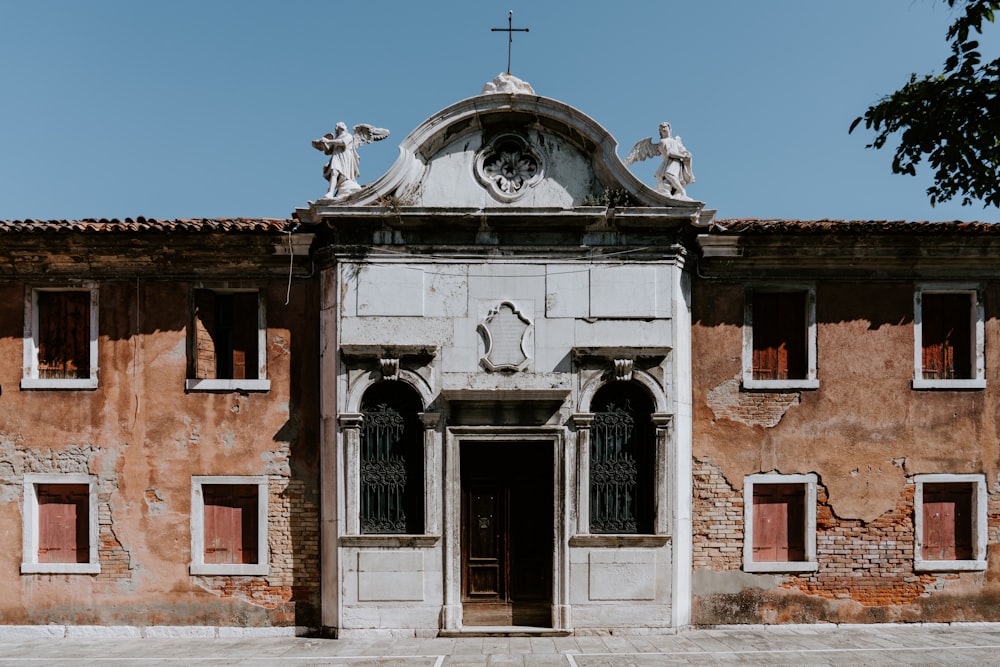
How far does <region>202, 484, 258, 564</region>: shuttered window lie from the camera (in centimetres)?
1139

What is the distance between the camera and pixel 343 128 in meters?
11.4

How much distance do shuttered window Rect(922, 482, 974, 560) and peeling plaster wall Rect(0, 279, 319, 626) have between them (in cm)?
908

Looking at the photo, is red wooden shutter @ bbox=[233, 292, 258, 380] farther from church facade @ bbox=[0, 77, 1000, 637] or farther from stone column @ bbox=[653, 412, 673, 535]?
stone column @ bbox=[653, 412, 673, 535]

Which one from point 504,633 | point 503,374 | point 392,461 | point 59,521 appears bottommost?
point 504,633

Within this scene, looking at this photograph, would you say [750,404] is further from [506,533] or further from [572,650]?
[572,650]

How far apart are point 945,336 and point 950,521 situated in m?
2.79

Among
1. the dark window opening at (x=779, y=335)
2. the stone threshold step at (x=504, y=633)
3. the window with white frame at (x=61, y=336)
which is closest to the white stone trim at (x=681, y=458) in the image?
the dark window opening at (x=779, y=335)

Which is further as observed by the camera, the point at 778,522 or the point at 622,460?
the point at 778,522

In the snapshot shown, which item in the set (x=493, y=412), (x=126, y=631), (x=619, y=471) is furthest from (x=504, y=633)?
(x=126, y=631)

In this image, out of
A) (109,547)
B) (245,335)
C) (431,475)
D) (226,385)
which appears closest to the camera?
(431,475)

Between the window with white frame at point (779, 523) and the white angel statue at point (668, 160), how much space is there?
4410mm

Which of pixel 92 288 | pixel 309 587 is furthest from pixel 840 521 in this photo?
pixel 92 288

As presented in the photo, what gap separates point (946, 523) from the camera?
11.6 metres

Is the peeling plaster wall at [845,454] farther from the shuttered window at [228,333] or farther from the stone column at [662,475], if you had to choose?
the shuttered window at [228,333]
